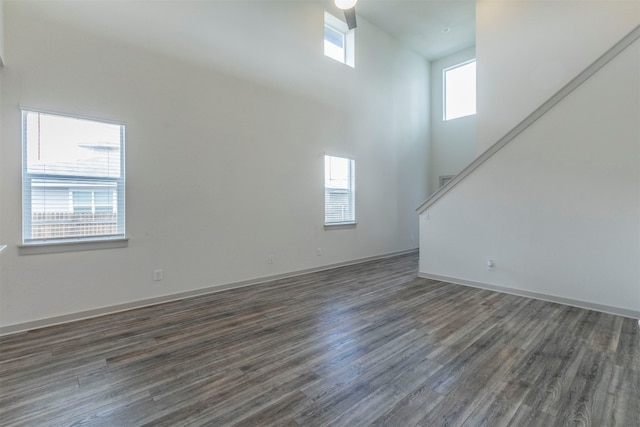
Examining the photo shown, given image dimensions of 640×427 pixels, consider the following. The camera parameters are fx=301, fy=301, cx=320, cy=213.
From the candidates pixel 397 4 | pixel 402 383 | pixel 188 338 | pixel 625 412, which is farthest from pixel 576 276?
pixel 397 4

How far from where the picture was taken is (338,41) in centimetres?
601

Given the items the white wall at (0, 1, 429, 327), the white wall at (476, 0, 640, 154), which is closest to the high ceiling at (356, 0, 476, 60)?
the white wall at (0, 1, 429, 327)

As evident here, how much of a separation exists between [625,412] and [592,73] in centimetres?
348

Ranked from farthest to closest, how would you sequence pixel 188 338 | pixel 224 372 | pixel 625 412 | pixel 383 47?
pixel 383 47
pixel 188 338
pixel 224 372
pixel 625 412

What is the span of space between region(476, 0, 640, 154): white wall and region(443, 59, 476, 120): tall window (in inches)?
75.0

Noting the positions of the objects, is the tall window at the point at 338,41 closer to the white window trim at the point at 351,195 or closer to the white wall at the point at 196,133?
the white wall at the point at 196,133

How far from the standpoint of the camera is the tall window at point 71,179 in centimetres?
296

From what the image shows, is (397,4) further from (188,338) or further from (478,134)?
(188,338)

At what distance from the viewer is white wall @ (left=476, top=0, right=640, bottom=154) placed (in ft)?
15.2

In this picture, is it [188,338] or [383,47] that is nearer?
[188,338]

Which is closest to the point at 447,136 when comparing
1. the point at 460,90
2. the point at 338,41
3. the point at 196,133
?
the point at 460,90

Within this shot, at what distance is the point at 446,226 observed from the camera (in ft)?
15.6

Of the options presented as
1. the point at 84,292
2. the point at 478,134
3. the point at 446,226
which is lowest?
the point at 84,292

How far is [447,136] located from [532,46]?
295 centimetres
